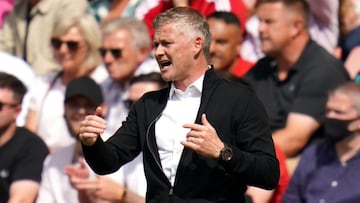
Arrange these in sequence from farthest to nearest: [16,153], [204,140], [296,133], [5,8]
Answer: [5,8]
[296,133]
[16,153]
[204,140]

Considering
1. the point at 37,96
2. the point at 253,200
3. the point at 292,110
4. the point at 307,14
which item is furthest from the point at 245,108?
the point at 37,96

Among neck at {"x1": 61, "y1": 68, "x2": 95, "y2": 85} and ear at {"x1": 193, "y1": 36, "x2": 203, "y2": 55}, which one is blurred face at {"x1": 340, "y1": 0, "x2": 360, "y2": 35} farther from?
ear at {"x1": 193, "y1": 36, "x2": 203, "y2": 55}

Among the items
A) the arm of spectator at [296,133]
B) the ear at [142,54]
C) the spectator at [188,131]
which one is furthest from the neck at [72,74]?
the spectator at [188,131]

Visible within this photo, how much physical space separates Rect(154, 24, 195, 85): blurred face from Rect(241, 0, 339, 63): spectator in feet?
11.4

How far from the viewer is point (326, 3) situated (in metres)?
8.16

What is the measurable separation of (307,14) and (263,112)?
3206 mm

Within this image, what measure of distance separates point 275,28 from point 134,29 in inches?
43.3

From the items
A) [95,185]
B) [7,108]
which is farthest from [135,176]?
[7,108]

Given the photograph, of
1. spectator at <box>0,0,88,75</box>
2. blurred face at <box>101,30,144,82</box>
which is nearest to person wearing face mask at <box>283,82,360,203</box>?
blurred face at <box>101,30,144,82</box>

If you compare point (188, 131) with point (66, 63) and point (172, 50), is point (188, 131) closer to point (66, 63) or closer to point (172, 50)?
point (172, 50)

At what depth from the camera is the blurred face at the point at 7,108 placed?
7.16 m

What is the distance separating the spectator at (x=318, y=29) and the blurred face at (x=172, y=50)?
347cm

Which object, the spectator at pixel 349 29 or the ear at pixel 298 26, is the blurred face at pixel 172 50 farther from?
the spectator at pixel 349 29

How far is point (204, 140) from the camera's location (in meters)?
4.36
